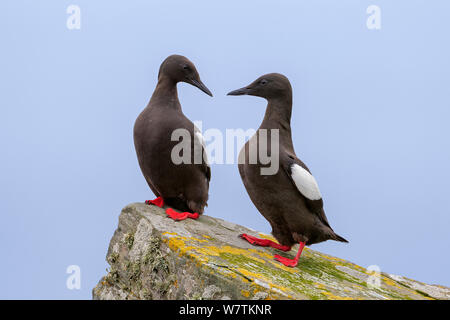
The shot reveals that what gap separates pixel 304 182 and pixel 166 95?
6.52 feet

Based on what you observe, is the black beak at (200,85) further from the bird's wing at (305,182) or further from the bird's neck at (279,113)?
the bird's wing at (305,182)

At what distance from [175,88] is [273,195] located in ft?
6.04

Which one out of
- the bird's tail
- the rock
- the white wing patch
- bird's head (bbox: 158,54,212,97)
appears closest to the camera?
the rock

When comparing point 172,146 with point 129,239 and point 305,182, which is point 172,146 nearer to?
point 129,239

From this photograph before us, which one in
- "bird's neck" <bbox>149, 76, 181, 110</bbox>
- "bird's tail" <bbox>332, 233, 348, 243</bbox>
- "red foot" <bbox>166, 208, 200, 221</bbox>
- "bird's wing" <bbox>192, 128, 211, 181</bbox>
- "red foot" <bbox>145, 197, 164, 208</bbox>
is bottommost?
"bird's tail" <bbox>332, 233, 348, 243</bbox>

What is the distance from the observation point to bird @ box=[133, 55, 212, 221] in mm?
5945

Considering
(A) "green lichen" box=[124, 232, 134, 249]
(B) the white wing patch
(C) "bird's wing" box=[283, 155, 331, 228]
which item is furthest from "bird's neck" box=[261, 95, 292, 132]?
(A) "green lichen" box=[124, 232, 134, 249]

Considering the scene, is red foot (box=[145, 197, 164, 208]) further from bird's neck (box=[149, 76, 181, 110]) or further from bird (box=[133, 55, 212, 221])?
bird's neck (box=[149, 76, 181, 110])

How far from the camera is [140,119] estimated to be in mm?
6137

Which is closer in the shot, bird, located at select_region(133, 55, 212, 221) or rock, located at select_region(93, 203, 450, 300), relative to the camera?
rock, located at select_region(93, 203, 450, 300)

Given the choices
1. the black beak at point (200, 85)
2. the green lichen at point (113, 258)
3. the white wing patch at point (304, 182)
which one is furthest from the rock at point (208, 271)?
the black beak at point (200, 85)
